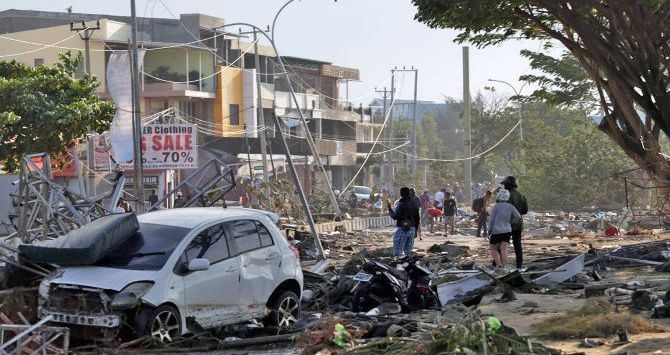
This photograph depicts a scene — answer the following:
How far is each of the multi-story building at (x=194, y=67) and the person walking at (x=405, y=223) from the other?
28355 mm

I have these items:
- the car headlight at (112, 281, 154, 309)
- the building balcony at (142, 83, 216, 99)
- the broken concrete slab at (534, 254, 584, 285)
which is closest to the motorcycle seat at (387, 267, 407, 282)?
the broken concrete slab at (534, 254, 584, 285)

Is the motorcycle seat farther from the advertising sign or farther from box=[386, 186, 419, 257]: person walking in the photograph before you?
the advertising sign

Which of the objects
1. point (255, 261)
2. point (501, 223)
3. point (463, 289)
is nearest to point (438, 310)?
point (463, 289)

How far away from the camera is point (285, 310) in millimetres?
13594

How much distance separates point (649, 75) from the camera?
24328 millimetres

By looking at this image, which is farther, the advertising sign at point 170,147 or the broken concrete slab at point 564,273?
the advertising sign at point 170,147

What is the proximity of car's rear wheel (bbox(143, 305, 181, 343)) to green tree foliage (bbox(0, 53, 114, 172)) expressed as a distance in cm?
2380

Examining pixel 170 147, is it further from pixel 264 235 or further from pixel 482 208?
pixel 264 235

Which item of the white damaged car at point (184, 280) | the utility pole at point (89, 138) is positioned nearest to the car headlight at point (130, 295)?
the white damaged car at point (184, 280)

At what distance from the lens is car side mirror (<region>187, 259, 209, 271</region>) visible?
39.5 ft

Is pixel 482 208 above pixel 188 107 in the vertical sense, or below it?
below

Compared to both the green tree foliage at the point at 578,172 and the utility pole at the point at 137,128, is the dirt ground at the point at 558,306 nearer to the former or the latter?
the utility pole at the point at 137,128

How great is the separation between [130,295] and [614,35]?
631 inches

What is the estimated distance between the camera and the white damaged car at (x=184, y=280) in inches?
450
